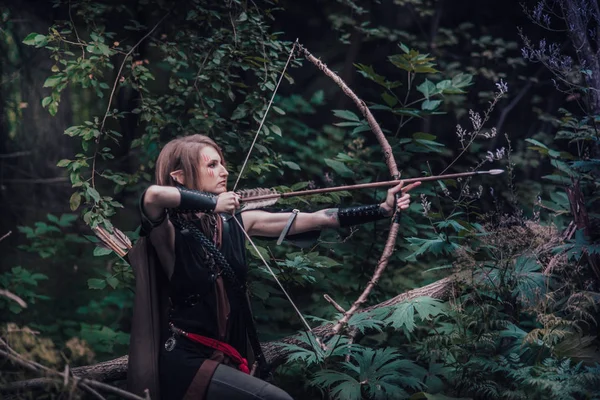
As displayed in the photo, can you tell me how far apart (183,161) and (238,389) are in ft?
2.92

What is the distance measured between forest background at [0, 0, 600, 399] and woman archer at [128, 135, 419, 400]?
0.32 m

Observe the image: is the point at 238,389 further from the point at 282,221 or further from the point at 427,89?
the point at 427,89

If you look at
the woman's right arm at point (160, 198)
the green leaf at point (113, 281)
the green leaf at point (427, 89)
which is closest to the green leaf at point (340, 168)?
the green leaf at point (427, 89)

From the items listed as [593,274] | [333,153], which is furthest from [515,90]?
[593,274]

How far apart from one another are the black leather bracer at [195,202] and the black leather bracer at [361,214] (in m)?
0.58

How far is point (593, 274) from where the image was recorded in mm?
3367

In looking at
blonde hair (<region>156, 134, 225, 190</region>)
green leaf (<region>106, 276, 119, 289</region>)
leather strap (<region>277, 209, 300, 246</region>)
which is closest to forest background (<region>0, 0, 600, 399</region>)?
green leaf (<region>106, 276, 119, 289</region>)

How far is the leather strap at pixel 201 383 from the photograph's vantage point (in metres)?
2.57

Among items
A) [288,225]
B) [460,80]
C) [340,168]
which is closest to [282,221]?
[288,225]

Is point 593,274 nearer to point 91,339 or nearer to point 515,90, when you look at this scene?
point 515,90

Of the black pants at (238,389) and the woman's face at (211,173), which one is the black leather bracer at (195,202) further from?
the black pants at (238,389)

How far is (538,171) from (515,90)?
2.06ft

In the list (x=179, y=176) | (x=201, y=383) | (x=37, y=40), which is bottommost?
(x=201, y=383)

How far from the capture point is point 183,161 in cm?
281
